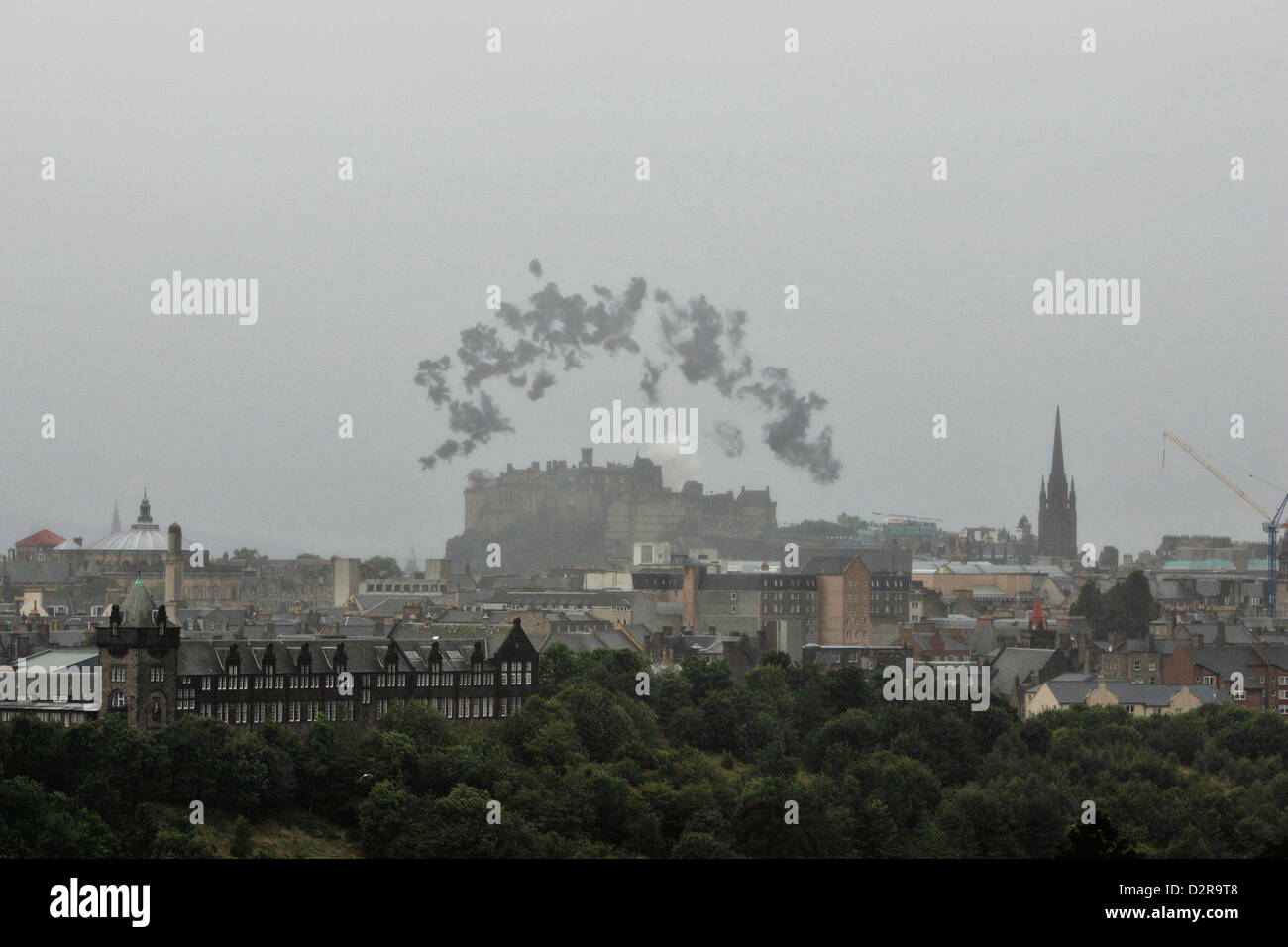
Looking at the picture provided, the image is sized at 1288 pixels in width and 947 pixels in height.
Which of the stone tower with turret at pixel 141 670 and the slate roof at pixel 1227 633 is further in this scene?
the slate roof at pixel 1227 633

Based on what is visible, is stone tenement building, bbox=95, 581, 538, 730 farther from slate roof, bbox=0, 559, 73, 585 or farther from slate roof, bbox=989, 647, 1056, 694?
slate roof, bbox=0, 559, 73, 585

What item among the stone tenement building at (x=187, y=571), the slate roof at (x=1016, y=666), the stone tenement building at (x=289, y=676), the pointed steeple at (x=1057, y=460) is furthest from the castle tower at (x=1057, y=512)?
the stone tenement building at (x=289, y=676)

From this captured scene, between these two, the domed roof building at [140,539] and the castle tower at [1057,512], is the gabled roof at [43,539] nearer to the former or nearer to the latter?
the domed roof building at [140,539]

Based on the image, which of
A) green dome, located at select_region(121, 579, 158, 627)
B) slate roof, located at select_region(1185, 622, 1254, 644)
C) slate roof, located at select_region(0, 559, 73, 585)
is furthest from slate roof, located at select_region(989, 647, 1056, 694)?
slate roof, located at select_region(0, 559, 73, 585)

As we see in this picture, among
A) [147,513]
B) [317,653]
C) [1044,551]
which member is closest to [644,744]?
[317,653]

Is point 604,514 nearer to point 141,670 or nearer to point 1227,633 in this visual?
point 1227,633

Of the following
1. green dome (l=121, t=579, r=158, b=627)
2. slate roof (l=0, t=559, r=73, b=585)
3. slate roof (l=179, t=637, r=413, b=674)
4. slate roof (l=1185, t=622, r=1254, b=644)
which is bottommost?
slate roof (l=1185, t=622, r=1254, b=644)
